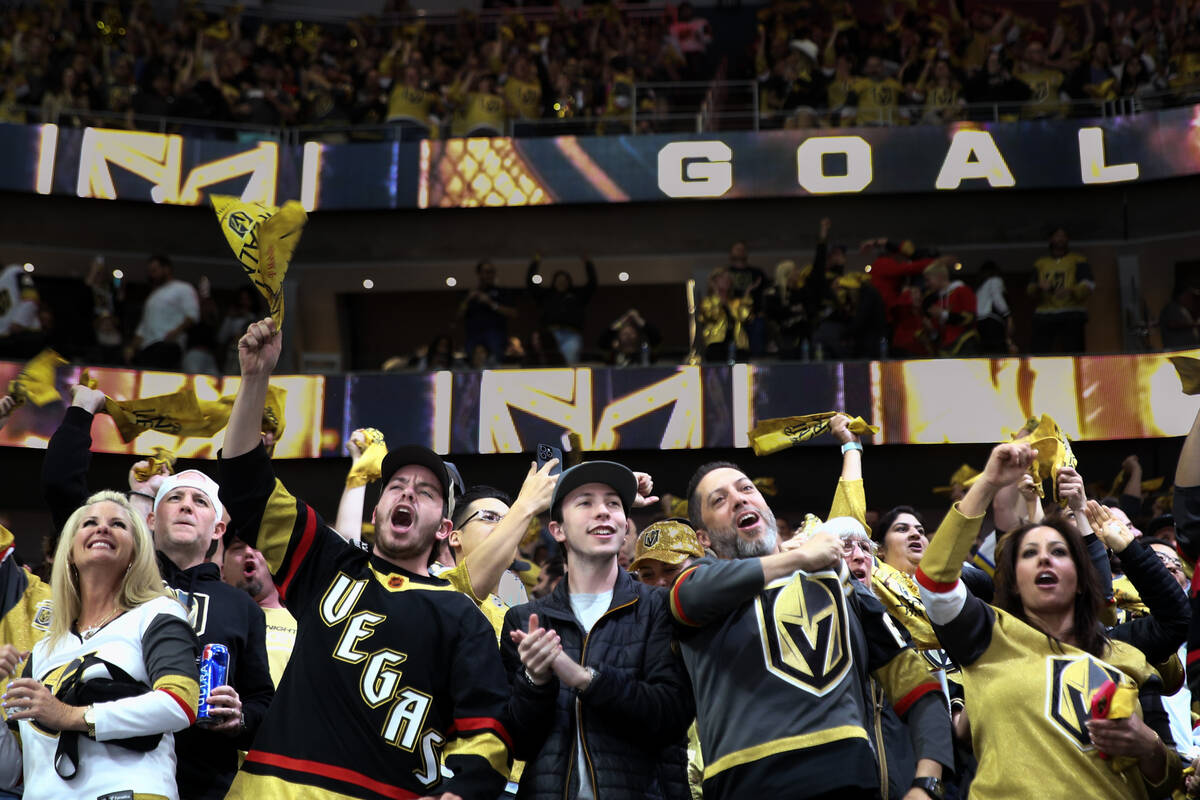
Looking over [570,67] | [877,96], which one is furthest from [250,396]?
[570,67]

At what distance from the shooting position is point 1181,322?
1298cm

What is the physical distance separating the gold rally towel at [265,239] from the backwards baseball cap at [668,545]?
1.87m

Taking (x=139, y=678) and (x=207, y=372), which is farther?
(x=207, y=372)

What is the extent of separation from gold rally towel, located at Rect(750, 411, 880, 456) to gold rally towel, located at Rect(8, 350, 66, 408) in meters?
2.72

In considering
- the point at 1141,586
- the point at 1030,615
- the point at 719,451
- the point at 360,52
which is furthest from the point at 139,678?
the point at 360,52

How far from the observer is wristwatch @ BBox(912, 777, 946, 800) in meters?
3.45

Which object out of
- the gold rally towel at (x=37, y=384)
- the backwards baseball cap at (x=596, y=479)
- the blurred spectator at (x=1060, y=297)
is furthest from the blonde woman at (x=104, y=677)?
the blurred spectator at (x=1060, y=297)

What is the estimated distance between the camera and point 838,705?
3.40 metres

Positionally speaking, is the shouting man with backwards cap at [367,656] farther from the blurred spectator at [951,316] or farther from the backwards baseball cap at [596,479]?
the blurred spectator at [951,316]

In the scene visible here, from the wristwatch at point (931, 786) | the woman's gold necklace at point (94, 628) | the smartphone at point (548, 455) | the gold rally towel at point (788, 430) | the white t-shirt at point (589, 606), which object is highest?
the gold rally towel at point (788, 430)

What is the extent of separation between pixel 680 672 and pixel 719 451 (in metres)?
9.86

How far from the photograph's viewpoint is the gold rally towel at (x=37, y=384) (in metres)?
5.02

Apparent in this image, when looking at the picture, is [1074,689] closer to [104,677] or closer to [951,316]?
[104,677]

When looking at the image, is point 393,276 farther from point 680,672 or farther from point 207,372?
point 680,672
